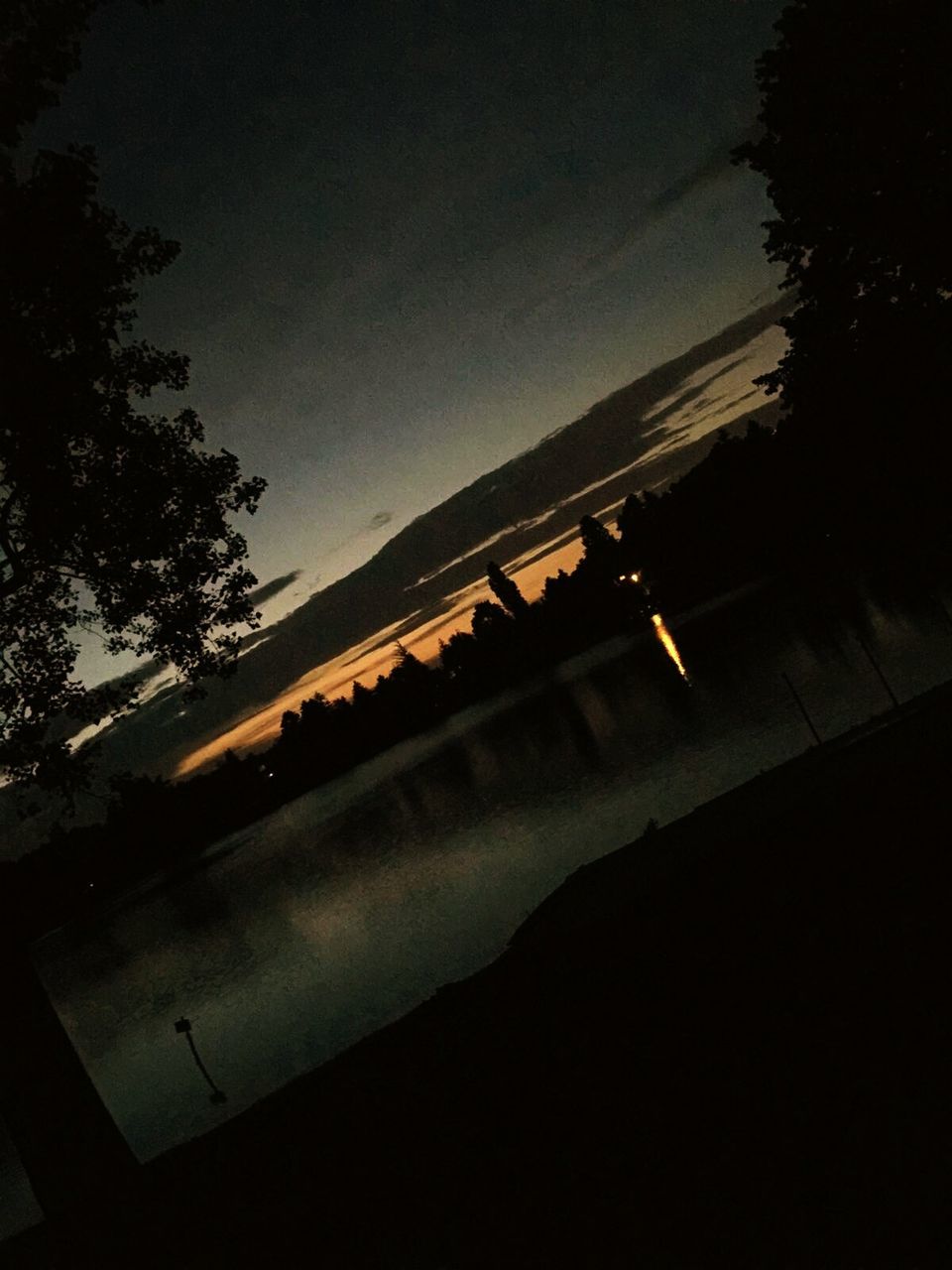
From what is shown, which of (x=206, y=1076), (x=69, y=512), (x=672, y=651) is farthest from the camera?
(x=672, y=651)

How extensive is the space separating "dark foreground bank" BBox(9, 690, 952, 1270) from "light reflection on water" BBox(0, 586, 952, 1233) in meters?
26.2

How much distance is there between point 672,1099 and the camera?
26.2 ft

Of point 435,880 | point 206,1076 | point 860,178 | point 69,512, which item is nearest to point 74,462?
point 69,512

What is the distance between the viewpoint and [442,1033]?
11539 millimetres

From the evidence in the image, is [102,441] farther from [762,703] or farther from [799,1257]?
[762,703]

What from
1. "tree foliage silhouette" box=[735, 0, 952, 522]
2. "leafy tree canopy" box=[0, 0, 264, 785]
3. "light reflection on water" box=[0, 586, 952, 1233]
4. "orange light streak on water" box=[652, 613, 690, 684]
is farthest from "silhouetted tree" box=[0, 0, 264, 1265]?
"orange light streak on water" box=[652, 613, 690, 684]

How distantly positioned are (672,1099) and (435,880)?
51.8 m

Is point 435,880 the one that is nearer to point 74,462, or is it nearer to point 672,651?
point 74,462

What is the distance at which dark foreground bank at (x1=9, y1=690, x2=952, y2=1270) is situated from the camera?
20.3 feet

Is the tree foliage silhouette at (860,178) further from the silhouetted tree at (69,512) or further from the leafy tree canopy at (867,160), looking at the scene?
the silhouetted tree at (69,512)

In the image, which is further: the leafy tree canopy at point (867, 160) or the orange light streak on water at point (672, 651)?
the orange light streak on water at point (672, 651)

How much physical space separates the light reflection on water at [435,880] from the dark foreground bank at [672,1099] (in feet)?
85.8

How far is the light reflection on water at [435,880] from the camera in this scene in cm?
4119

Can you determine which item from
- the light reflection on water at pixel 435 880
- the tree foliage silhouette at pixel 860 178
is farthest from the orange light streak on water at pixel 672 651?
the tree foliage silhouette at pixel 860 178
